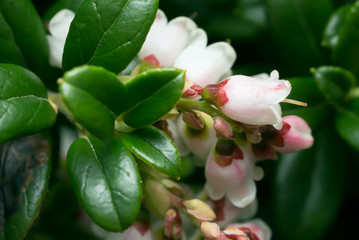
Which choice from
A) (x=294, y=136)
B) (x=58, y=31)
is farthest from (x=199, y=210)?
(x=58, y=31)

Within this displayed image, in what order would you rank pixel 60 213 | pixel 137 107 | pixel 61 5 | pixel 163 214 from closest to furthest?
pixel 137 107 → pixel 163 214 → pixel 61 5 → pixel 60 213

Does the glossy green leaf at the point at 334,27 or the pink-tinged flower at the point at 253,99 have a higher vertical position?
the pink-tinged flower at the point at 253,99

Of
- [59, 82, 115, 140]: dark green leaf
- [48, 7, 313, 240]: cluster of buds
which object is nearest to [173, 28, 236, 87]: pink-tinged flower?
[48, 7, 313, 240]: cluster of buds

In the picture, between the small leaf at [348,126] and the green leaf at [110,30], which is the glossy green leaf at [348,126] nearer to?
the small leaf at [348,126]

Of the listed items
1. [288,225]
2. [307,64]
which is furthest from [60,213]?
[307,64]

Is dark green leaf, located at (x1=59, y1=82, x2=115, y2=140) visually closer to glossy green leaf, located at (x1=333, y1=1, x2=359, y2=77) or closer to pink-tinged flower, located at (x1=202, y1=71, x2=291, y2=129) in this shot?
pink-tinged flower, located at (x1=202, y1=71, x2=291, y2=129)

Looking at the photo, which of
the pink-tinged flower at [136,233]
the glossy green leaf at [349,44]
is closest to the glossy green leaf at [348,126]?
the glossy green leaf at [349,44]

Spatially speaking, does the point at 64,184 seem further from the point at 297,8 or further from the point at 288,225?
the point at 297,8
